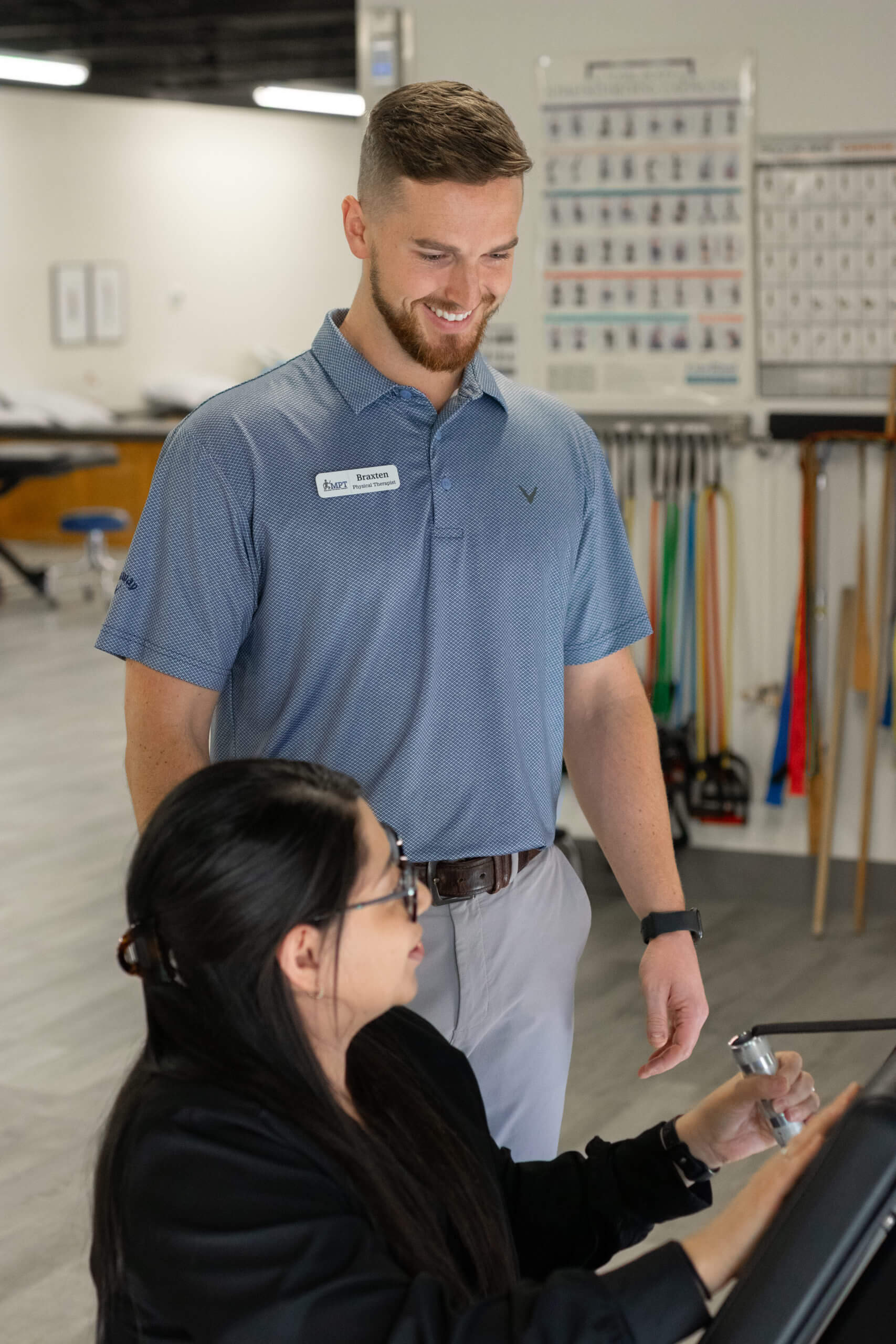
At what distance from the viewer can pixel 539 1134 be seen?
1.83m

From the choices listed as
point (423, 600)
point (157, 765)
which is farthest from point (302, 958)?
point (423, 600)

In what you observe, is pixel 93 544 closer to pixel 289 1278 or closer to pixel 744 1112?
pixel 744 1112

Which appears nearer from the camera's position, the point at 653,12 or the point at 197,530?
the point at 197,530

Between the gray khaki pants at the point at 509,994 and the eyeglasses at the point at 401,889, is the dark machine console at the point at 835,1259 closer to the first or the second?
the eyeglasses at the point at 401,889

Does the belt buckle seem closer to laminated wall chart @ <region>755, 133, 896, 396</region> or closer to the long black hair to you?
the long black hair

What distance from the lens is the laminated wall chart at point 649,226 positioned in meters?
4.22

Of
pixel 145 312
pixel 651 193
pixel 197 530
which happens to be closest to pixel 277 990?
pixel 197 530

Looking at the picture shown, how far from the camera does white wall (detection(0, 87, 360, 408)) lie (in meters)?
12.5

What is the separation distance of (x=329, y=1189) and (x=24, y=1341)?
1645 millimetres

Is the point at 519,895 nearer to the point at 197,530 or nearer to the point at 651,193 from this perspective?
the point at 197,530

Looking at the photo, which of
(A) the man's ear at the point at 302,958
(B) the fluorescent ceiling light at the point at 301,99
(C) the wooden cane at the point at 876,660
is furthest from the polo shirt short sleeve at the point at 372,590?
(B) the fluorescent ceiling light at the point at 301,99

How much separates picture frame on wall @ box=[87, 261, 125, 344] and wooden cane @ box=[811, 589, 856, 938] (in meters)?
9.53

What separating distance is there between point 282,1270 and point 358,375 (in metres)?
1.03

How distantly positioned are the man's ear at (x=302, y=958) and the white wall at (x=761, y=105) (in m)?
3.30
